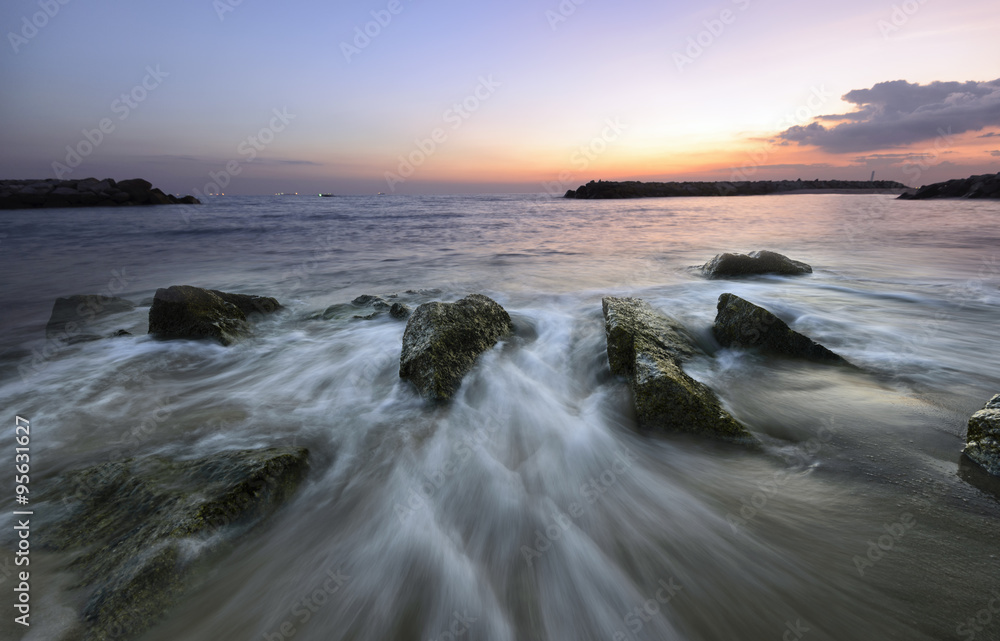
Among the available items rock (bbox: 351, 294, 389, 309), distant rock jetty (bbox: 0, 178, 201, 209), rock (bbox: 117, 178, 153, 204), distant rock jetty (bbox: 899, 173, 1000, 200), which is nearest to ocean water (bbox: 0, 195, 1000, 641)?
rock (bbox: 351, 294, 389, 309)

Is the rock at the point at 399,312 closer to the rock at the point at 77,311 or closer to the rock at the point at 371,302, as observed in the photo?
the rock at the point at 371,302

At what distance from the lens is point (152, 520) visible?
2.38 m

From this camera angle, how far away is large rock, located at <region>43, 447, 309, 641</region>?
2035mm

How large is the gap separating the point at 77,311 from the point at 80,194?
5977 centimetres

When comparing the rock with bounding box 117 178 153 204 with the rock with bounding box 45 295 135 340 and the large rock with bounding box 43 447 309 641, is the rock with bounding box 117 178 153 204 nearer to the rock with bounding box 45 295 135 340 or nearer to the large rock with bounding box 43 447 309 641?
the rock with bounding box 45 295 135 340

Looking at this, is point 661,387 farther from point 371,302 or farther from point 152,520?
point 371,302

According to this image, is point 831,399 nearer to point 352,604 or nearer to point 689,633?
point 689,633

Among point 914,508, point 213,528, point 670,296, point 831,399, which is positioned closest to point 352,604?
point 213,528

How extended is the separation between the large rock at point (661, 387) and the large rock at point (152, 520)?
2.93m

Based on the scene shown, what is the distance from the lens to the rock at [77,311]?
20.6 ft

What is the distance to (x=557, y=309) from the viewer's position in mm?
7781

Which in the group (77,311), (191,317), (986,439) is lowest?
(986,439)

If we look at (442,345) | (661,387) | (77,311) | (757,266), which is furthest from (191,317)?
(757,266)

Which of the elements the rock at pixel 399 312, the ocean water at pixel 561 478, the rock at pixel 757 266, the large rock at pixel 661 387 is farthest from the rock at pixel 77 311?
the rock at pixel 757 266
